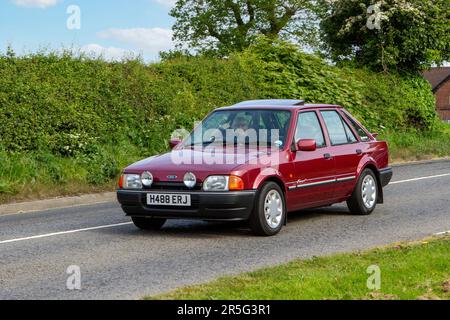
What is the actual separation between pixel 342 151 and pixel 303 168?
3.95 feet

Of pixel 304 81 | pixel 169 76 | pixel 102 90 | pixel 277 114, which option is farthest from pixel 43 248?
pixel 304 81

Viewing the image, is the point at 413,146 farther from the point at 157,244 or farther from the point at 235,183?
the point at 157,244

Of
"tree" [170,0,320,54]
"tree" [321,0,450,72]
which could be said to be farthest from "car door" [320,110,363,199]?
"tree" [170,0,320,54]

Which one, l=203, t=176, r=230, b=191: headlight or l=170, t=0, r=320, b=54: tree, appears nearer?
l=203, t=176, r=230, b=191: headlight

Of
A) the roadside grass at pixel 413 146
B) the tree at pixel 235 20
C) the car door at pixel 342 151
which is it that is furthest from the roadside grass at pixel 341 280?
the tree at pixel 235 20

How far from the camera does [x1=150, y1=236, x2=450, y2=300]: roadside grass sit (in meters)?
6.79

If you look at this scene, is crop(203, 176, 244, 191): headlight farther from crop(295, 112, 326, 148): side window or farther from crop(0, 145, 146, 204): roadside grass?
crop(0, 145, 146, 204): roadside grass

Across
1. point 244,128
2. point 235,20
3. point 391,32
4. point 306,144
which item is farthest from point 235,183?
point 235,20

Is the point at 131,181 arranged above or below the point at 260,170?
below

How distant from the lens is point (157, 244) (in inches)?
401

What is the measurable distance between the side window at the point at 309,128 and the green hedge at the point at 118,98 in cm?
625

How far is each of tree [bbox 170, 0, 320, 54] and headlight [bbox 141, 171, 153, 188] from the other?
4200 centimetres

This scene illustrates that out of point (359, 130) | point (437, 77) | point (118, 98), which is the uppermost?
point (437, 77)
